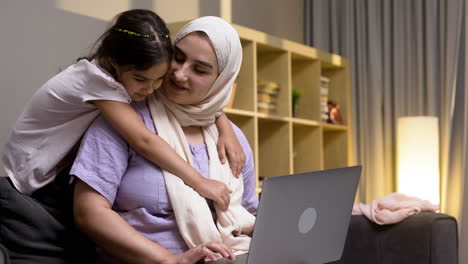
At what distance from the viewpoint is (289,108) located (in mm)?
3568

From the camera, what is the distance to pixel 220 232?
1.76 m

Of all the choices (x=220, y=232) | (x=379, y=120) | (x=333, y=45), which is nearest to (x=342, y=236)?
(x=220, y=232)

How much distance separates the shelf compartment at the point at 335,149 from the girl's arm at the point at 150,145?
8.29 ft

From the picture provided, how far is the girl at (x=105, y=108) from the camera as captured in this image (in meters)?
1.66

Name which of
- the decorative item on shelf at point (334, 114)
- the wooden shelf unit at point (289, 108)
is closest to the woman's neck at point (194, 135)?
the wooden shelf unit at point (289, 108)

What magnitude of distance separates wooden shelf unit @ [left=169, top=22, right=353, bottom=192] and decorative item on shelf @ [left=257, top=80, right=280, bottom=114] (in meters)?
0.04

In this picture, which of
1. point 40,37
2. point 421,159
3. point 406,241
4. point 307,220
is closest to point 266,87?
point 421,159

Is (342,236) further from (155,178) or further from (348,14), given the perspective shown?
(348,14)

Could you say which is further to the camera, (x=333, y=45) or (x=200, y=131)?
(x=333, y=45)

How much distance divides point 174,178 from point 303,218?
0.40 meters

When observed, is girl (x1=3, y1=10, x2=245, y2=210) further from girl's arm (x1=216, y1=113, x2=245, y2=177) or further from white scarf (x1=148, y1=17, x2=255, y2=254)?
girl's arm (x1=216, y1=113, x2=245, y2=177)

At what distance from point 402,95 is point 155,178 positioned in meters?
2.80

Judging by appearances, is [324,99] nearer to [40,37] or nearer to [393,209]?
[393,209]

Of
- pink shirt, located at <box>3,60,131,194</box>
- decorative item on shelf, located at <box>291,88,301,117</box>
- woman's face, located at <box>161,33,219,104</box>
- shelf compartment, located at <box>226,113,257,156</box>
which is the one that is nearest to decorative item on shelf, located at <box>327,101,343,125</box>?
decorative item on shelf, located at <box>291,88,301,117</box>
